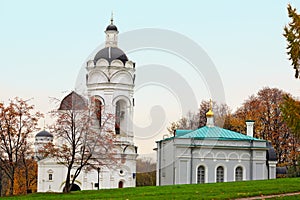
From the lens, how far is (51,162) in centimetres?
5453

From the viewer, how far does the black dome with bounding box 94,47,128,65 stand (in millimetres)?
53881

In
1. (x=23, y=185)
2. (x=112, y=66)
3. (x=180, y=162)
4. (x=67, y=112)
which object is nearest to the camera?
(x=67, y=112)

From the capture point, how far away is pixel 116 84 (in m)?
53.5

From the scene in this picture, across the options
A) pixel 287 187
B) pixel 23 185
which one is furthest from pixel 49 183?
pixel 287 187

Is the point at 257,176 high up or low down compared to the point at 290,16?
down

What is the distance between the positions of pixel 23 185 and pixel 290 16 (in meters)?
42.4

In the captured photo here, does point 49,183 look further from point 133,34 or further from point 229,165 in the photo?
point 133,34

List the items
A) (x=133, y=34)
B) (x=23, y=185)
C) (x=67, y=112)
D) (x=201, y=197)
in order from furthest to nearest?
(x=23, y=185)
(x=133, y=34)
(x=67, y=112)
(x=201, y=197)

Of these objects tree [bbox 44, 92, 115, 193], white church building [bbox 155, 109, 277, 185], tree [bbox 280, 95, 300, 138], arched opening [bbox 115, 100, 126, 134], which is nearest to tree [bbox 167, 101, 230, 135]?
arched opening [bbox 115, 100, 126, 134]

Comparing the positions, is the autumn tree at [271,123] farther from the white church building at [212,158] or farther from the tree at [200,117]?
the white church building at [212,158]

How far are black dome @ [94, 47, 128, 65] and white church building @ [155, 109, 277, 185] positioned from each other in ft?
36.7

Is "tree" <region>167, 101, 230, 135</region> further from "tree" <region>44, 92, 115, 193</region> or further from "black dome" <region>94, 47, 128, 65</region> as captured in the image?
"tree" <region>44, 92, 115, 193</region>

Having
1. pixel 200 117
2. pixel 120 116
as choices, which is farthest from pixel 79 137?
pixel 200 117

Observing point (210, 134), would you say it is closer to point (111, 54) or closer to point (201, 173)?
point (201, 173)
